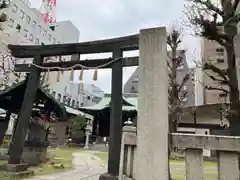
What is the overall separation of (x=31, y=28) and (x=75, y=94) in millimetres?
15725

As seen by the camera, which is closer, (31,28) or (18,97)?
(18,97)

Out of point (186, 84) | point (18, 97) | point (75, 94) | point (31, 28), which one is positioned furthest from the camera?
point (75, 94)

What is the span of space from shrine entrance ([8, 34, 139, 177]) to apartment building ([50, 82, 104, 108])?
24.3m

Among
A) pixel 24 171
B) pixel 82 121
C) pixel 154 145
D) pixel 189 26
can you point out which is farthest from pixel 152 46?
pixel 82 121

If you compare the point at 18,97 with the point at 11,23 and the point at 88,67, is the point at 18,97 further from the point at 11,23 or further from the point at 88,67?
the point at 11,23

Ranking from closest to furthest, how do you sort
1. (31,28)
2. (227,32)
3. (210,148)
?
(210,148)
(227,32)
(31,28)

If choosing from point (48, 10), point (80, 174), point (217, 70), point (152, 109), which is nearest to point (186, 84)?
point (48, 10)

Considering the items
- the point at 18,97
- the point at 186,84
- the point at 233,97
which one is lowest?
the point at 233,97

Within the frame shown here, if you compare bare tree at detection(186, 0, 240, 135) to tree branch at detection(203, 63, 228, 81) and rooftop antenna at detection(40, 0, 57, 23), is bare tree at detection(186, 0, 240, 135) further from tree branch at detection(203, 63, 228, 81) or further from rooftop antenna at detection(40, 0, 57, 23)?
rooftop antenna at detection(40, 0, 57, 23)

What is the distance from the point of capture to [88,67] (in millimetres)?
7164

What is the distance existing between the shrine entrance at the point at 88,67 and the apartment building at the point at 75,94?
79.8 ft

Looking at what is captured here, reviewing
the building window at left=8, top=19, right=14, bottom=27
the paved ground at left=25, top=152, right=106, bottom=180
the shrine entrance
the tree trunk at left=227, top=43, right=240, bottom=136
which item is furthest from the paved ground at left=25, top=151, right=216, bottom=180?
the building window at left=8, top=19, right=14, bottom=27

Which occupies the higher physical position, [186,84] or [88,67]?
[186,84]

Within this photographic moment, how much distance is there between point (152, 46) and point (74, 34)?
1604 inches
